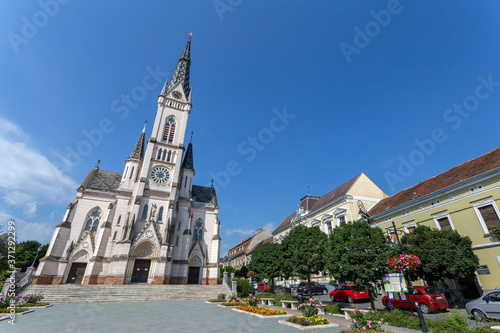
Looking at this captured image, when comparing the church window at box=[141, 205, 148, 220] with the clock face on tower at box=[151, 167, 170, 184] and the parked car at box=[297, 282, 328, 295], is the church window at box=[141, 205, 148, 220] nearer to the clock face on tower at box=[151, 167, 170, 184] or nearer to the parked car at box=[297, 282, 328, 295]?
the clock face on tower at box=[151, 167, 170, 184]

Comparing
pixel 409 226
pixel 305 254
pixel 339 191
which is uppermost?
pixel 339 191

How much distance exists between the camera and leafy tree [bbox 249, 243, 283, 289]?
25.3 m

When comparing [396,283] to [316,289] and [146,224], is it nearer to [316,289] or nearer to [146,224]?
[316,289]

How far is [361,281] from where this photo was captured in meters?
14.0

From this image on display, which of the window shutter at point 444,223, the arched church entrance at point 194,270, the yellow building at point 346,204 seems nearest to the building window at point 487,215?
the window shutter at point 444,223

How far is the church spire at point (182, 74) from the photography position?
45.8 m

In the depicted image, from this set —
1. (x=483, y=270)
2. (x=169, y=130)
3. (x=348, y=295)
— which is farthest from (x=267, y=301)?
(x=169, y=130)

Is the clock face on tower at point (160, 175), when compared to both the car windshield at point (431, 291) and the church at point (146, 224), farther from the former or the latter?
the car windshield at point (431, 291)

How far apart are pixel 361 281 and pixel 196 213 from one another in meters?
30.4

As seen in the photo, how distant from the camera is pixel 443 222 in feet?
66.7

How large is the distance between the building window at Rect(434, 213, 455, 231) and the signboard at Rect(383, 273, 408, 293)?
48.1ft

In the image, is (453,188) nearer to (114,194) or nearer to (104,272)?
(104,272)

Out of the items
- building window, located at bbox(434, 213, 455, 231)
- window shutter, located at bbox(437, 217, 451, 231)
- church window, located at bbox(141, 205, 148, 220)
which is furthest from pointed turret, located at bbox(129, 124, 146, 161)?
window shutter, located at bbox(437, 217, 451, 231)

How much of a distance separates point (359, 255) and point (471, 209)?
1208cm
